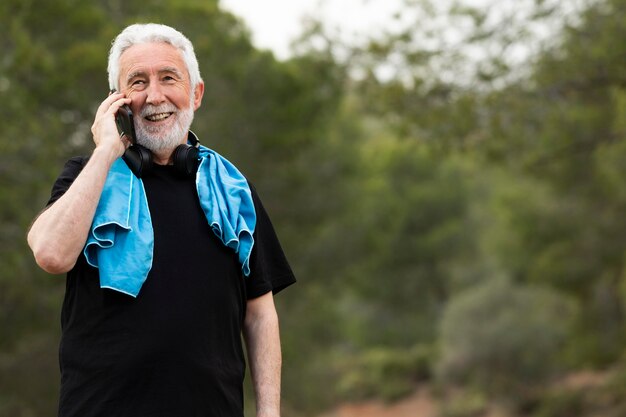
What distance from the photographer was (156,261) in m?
3.10

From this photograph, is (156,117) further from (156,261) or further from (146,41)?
(156,261)

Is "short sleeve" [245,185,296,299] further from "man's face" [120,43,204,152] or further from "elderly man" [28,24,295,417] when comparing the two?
"man's face" [120,43,204,152]

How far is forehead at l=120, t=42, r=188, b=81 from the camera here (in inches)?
130

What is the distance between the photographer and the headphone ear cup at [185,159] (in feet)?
10.7

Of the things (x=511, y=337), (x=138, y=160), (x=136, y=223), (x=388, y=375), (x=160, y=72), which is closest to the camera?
(x=136, y=223)

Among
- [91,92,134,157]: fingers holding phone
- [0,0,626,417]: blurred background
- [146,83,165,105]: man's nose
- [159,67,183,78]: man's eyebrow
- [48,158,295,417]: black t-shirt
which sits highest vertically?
[0,0,626,417]: blurred background

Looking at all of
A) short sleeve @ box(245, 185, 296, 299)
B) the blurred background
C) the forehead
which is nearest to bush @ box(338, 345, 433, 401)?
the blurred background

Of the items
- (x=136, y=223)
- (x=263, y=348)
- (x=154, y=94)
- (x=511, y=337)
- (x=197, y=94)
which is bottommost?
(x=263, y=348)

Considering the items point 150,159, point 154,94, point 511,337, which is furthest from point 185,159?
point 511,337

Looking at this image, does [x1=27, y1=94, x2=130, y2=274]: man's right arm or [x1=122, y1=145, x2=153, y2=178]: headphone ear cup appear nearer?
[x1=27, y1=94, x2=130, y2=274]: man's right arm

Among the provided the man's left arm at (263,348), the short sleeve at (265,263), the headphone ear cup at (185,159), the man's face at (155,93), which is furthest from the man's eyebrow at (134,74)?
the man's left arm at (263,348)

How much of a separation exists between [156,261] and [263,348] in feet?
1.60

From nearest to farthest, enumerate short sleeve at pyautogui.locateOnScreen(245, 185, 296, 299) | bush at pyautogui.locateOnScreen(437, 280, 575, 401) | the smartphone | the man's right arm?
the man's right arm → the smartphone → short sleeve at pyautogui.locateOnScreen(245, 185, 296, 299) → bush at pyautogui.locateOnScreen(437, 280, 575, 401)

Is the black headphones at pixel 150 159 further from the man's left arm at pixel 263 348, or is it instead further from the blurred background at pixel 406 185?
the blurred background at pixel 406 185
